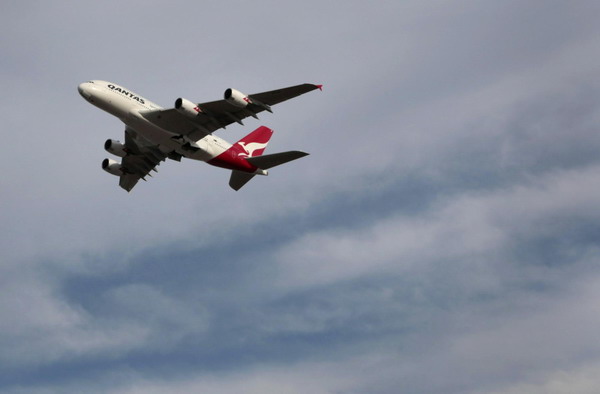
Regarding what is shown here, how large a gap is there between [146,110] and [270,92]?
11980mm

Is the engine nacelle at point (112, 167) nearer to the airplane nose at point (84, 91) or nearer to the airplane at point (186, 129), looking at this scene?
the airplane at point (186, 129)

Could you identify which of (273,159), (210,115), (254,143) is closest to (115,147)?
(254,143)

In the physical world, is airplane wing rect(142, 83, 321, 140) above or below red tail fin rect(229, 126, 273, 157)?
below

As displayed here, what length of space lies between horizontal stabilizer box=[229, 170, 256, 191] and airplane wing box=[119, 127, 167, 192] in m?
6.67

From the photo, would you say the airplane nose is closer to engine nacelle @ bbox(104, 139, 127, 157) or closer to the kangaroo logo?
engine nacelle @ bbox(104, 139, 127, 157)

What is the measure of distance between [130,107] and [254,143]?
48.2 ft

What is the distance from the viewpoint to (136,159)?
80.7 metres

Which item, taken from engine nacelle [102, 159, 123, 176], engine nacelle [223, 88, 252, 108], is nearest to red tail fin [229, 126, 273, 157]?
engine nacelle [223, 88, 252, 108]

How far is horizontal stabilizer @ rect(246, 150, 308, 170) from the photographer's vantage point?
72.1 meters

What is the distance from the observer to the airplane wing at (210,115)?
222ft

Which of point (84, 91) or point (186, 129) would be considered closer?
point (84, 91)

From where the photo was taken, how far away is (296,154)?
7194 cm

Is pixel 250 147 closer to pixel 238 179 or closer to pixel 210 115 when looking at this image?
pixel 238 179

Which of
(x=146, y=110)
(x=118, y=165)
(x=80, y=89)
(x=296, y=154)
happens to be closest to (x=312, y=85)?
(x=296, y=154)
